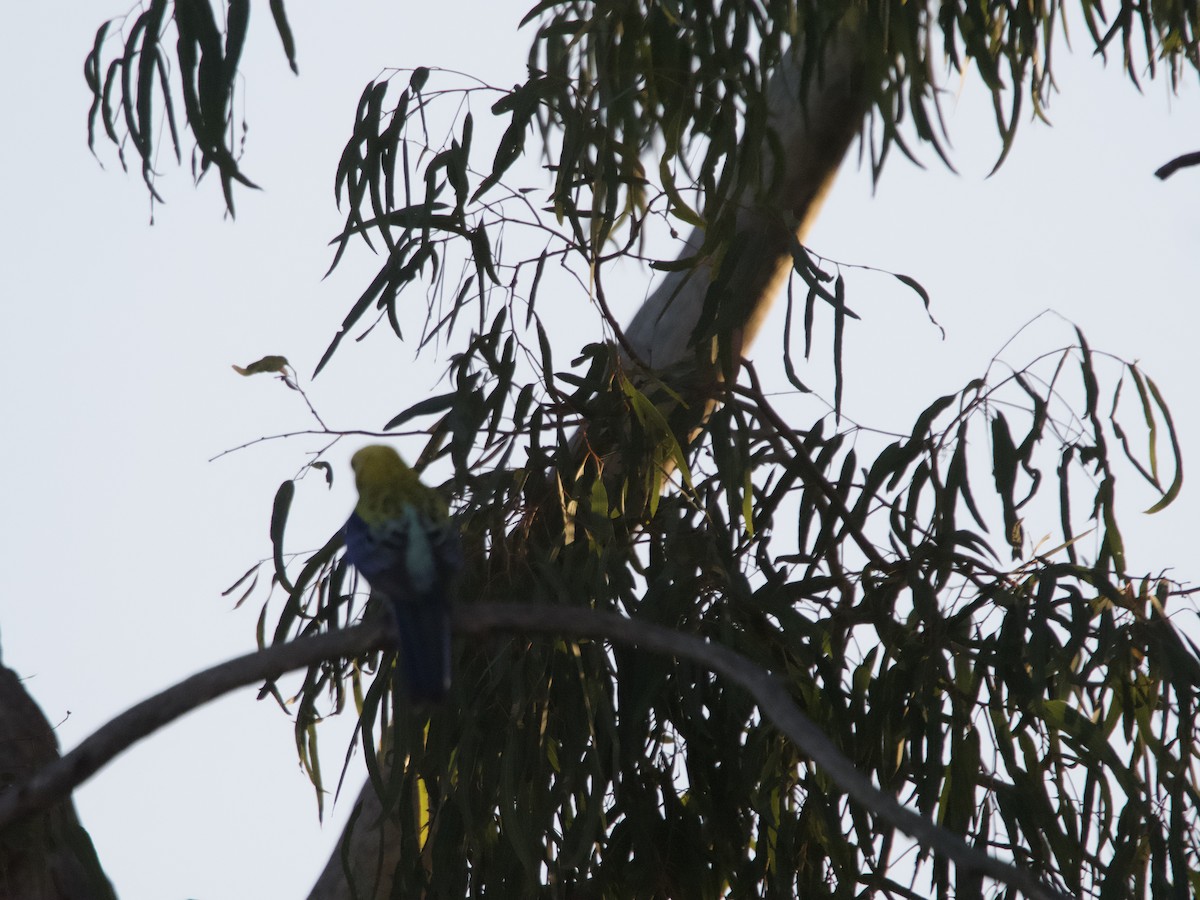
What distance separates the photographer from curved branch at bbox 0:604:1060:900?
1478mm

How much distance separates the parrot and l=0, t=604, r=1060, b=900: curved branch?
278 millimetres

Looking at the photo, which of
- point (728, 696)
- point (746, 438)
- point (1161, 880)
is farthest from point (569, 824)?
point (1161, 880)

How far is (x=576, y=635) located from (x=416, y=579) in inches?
18.9

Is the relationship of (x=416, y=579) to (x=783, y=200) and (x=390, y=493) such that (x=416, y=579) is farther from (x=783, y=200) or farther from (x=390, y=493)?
(x=783, y=200)

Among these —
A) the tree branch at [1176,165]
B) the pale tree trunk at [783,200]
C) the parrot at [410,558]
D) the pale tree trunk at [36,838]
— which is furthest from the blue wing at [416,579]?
the tree branch at [1176,165]

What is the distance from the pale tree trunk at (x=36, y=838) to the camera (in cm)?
214

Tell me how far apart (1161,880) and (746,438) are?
43.5 inches

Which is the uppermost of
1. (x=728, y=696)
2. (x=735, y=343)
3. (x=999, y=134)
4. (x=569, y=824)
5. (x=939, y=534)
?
(x=999, y=134)

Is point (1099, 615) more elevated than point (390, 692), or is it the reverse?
point (1099, 615)

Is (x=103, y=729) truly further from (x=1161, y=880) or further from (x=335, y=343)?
(x=1161, y=880)

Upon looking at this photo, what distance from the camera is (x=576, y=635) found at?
180cm

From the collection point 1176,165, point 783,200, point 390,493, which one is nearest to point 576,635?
point 390,493

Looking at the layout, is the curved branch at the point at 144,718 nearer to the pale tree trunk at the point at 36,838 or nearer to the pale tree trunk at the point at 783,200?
the pale tree trunk at the point at 36,838

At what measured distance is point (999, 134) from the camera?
303 centimetres
